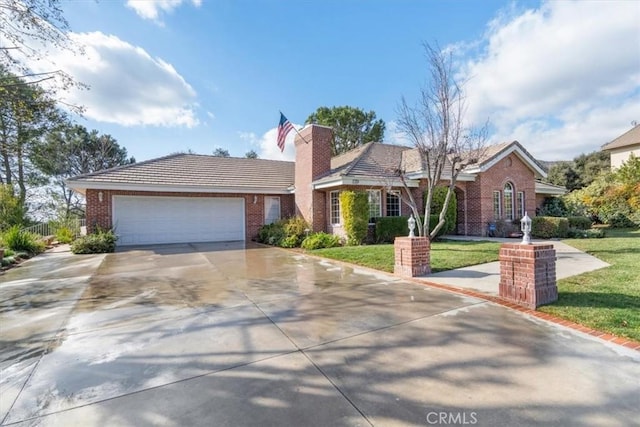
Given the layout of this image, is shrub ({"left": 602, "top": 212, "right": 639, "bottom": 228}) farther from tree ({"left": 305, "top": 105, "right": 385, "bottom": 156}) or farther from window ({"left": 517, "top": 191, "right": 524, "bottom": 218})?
tree ({"left": 305, "top": 105, "right": 385, "bottom": 156})

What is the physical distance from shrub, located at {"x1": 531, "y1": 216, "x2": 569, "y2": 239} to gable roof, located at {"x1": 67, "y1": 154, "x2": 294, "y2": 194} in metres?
13.0

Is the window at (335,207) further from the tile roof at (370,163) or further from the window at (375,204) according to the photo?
the window at (375,204)

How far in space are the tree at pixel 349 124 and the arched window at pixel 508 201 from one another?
18821 mm

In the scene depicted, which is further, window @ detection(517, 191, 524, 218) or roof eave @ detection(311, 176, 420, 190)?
window @ detection(517, 191, 524, 218)

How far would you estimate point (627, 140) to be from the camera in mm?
27984

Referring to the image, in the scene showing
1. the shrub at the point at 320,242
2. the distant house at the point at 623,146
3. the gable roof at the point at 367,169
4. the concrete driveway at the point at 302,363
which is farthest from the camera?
Result: the distant house at the point at 623,146

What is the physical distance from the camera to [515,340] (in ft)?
11.8

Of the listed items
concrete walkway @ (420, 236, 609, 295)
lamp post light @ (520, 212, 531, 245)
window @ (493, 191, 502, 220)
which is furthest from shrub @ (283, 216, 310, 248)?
window @ (493, 191, 502, 220)

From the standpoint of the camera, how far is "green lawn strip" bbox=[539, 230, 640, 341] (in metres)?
3.97

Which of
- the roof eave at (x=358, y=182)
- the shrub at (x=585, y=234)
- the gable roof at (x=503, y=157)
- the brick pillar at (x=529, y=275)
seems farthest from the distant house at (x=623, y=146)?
the brick pillar at (x=529, y=275)

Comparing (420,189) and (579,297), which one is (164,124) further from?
(579,297)

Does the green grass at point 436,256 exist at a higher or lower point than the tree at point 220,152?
lower

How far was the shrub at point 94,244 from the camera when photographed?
39.6 ft

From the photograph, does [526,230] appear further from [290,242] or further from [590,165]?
[590,165]
